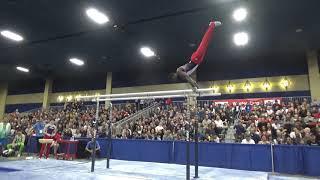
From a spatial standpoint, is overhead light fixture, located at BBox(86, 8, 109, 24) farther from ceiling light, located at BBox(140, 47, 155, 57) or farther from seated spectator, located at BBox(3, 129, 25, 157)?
seated spectator, located at BBox(3, 129, 25, 157)

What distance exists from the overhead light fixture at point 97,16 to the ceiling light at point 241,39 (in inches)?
257

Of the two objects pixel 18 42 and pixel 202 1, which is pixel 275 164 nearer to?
pixel 202 1

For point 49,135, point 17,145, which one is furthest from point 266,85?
point 17,145

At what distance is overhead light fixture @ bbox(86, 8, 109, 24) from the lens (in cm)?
1063

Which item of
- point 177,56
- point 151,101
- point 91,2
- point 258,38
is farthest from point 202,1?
point 151,101

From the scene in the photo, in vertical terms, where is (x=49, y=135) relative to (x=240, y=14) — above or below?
below

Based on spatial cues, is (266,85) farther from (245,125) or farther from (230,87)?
(245,125)

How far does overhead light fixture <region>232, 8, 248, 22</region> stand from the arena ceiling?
0.67 feet

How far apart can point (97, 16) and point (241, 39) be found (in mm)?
7479

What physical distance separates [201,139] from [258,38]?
626 centimetres

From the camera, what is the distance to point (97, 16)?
11.1 m

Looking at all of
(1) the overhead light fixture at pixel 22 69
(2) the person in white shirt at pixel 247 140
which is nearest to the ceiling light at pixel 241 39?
(2) the person in white shirt at pixel 247 140

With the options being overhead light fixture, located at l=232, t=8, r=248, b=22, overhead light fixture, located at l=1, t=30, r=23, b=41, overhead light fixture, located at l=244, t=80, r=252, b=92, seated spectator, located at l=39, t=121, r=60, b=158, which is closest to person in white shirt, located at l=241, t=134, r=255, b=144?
overhead light fixture, located at l=232, t=8, r=248, b=22

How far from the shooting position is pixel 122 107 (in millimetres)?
18828
